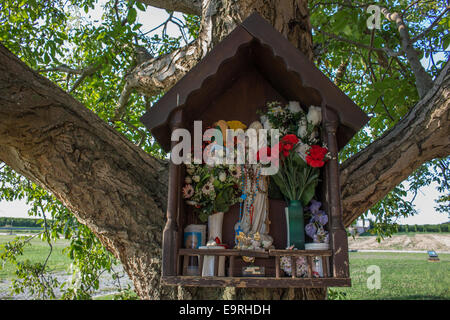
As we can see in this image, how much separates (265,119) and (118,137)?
41.1 inches

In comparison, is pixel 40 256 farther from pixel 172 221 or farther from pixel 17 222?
pixel 17 222

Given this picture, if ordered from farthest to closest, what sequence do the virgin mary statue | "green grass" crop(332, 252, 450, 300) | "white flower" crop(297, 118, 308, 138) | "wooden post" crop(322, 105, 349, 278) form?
1. "green grass" crop(332, 252, 450, 300)
2. "white flower" crop(297, 118, 308, 138)
3. the virgin mary statue
4. "wooden post" crop(322, 105, 349, 278)

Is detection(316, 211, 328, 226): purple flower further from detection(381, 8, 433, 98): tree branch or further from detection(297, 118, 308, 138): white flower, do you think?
detection(381, 8, 433, 98): tree branch

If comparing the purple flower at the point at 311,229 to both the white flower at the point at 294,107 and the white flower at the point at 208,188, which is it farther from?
the white flower at the point at 294,107

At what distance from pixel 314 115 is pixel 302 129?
5.0 inches

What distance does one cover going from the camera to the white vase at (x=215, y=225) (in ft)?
8.40

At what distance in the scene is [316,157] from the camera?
2.43 meters

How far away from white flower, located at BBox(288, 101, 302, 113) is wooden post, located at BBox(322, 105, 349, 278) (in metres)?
0.32

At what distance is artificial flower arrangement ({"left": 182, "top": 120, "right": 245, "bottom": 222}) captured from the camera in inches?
103

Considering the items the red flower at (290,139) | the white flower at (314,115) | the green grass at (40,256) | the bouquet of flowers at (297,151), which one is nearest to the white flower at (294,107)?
the bouquet of flowers at (297,151)

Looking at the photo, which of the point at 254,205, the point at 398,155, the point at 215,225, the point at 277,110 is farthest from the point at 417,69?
the point at 215,225

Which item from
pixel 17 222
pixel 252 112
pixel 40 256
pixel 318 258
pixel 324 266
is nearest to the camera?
pixel 324 266

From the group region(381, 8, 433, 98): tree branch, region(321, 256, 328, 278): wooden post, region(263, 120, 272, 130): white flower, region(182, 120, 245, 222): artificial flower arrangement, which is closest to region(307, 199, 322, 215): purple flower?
region(321, 256, 328, 278): wooden post

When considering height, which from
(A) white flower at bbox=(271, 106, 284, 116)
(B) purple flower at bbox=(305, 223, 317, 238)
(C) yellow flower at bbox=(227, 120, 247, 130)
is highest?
(A) white flower at bbox=(271, 106, 284, 116)
